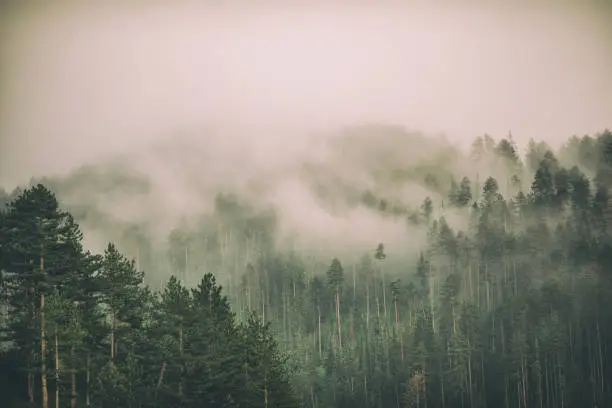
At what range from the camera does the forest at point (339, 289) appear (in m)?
43.8

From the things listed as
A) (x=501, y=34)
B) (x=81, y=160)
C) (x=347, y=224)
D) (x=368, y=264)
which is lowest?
(x=368, y=264)

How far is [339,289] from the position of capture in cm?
11362

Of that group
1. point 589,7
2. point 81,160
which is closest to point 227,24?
point 81,160

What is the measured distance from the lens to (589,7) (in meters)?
123

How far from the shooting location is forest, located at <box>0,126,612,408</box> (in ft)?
144

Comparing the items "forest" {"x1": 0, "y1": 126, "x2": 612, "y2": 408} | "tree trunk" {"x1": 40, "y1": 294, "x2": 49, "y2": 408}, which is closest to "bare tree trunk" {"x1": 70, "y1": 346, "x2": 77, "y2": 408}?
"forest" {"x1": 0, "y1": 126, "x2": 612, "y2": 408}

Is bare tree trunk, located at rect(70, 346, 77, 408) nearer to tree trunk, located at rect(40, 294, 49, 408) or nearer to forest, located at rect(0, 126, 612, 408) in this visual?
forest, located at rect(0, 126, 612, 408)

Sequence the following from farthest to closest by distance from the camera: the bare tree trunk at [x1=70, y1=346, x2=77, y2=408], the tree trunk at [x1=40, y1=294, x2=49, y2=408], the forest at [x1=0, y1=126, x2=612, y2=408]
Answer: the forest at [x1=0, y1=126, x2=612, y2=408] < the bare tree trunk at [x1=70, y1=346, x2=77, y2=408] < the tree trunk at [x1=40, y1=294, x2=49, y2=408]

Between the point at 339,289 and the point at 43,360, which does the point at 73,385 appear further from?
the point at 339,289

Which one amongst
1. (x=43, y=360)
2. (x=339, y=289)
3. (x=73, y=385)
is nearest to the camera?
(x=43, y=360)

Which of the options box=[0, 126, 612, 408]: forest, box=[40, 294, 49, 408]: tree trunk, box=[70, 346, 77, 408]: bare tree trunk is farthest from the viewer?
box=[0, 126, 612, 408]: forest

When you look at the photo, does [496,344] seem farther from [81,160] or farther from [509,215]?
[81,160]

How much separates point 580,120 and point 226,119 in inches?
3616

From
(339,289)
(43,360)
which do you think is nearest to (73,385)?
(43,360)
